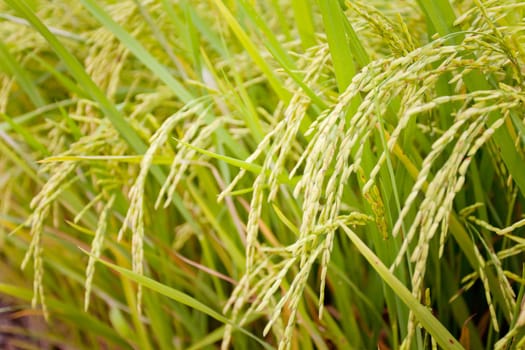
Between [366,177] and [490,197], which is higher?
[366,177]

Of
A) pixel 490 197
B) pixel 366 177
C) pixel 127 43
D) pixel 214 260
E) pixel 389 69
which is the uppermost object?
pixel 127 43

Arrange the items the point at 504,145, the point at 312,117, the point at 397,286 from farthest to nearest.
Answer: the point at 312,117
the point at 504,145
the point at 397,286

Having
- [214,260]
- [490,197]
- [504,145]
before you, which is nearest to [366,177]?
[504,145]

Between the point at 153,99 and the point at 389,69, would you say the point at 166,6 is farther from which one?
the point at 389,69

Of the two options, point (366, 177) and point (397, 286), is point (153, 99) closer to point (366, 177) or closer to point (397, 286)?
point (366, 177)

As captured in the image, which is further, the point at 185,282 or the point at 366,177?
the point at 185,282

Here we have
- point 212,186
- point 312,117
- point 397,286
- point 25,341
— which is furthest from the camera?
point 25,341

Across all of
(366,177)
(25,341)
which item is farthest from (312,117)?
(25,341)
